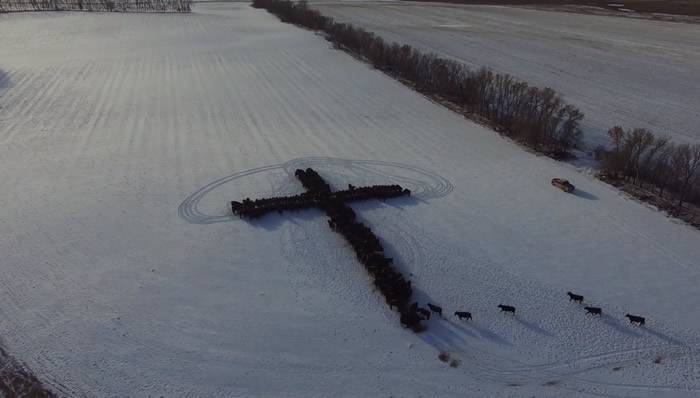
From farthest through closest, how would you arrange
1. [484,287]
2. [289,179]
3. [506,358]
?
[289,179], [484,287], [506,358]

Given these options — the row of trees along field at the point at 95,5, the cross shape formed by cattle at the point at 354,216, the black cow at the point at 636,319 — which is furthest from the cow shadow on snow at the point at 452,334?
the row of trees along field at the point at 95,5

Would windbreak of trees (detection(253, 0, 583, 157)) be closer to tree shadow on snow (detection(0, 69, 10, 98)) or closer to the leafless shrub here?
the leafless shrub

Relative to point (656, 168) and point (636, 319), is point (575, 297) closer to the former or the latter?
point (636, 319)

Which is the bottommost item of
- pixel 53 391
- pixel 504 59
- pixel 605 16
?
pixel 53 391

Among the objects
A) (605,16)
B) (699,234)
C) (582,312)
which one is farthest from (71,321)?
(605,16)

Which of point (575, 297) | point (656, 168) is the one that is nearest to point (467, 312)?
point (575, 297)

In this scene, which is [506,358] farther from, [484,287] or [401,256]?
[401,256]

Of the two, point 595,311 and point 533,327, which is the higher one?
point 595,311
